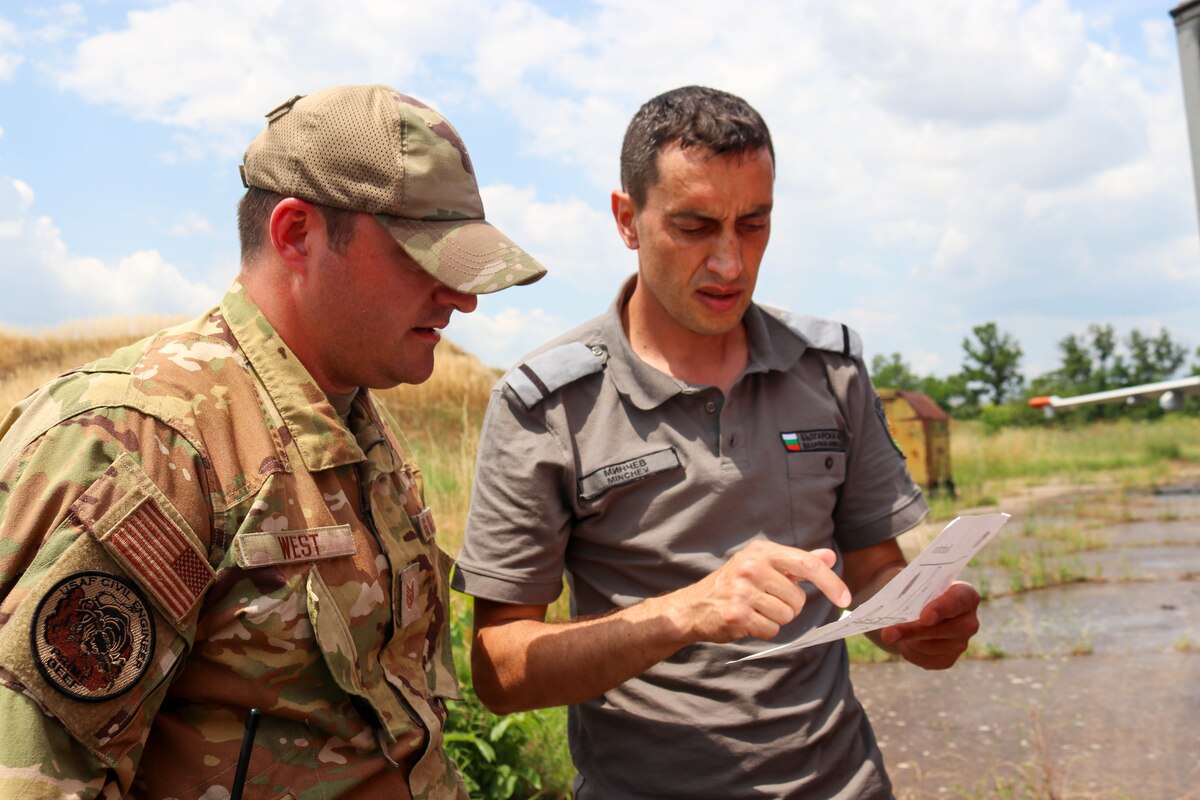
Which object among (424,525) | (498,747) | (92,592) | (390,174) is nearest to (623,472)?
(424,525)

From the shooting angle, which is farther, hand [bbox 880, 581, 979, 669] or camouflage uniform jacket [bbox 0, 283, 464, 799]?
hand [bbox 880, 581, 979, 669]

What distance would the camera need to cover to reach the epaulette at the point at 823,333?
263cm

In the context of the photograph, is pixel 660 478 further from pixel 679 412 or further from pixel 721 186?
pixel 721 186

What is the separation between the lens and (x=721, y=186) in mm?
2412

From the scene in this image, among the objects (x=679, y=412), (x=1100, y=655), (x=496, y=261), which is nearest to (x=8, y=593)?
(x=496, y=261)

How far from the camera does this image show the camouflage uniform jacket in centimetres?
138

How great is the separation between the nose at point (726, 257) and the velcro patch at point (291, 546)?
3.55ft

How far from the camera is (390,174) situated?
179 centimetres

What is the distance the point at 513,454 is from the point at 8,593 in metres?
1.12

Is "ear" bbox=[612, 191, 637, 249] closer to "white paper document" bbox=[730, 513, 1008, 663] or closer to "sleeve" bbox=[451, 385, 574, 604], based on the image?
"sleeve" bbox=[451, 385, 574, 604]

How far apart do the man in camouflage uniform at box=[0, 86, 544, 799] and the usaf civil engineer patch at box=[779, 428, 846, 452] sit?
87 centimetres

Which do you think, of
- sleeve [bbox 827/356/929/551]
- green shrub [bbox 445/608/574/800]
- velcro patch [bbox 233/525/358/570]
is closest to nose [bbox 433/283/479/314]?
velcro patch [bbox 233/525/358/570]

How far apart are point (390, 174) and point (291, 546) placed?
633 millimetres

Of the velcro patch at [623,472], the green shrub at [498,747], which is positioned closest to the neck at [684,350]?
the velcro patch at [623,472]
